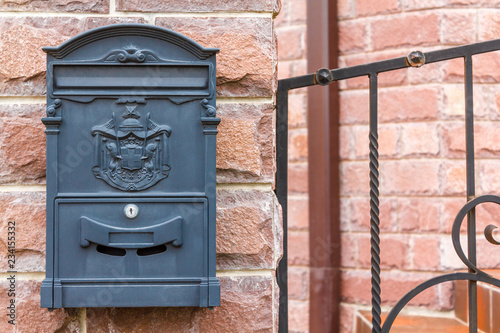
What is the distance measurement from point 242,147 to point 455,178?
1.32 meters

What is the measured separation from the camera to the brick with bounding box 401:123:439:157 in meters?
2.22

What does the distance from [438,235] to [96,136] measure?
64.9 inches

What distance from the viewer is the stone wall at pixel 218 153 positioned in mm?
1226

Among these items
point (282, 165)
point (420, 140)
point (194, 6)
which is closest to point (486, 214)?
point (420, 140)

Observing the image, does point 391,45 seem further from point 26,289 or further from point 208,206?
point 26,289

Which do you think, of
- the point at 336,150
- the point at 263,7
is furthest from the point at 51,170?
the point at 336,150

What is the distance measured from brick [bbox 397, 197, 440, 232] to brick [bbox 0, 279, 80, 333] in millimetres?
1564

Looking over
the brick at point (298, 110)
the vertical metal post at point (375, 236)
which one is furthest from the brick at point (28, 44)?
the brick at point (298, 110)

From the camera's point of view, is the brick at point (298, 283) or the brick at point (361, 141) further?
the brick at point (298, 283)

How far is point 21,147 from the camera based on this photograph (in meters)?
1.23

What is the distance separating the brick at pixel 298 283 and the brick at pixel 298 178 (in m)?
0.39

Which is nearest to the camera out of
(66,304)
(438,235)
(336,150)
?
(66,304)

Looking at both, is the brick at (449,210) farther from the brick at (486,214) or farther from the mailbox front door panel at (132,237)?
the mailbox front door panel at (132,237)

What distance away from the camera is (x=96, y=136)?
3.72 feet
